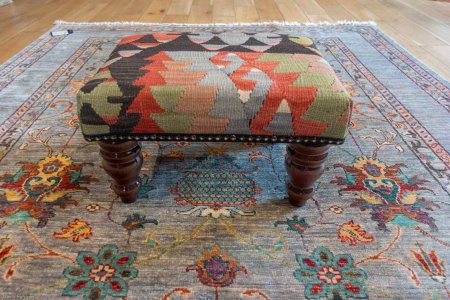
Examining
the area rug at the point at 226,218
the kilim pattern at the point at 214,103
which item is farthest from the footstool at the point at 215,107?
the area rug at the point at 226,218

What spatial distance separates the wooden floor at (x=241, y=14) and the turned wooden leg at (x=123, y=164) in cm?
171

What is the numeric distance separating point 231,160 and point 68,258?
24.2 inches

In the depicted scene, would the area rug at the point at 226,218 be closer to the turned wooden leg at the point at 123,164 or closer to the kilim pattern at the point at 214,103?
the turned wooden leg at the point at 123,164

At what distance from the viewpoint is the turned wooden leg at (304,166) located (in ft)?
3.12

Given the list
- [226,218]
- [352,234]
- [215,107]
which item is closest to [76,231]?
[226,218]

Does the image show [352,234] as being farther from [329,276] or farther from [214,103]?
[214,103]

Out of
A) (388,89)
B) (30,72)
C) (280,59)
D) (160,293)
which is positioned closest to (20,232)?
(160,293)

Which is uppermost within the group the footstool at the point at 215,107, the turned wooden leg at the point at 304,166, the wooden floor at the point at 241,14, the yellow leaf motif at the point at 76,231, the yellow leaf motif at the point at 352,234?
the footstool at the point at 215,107

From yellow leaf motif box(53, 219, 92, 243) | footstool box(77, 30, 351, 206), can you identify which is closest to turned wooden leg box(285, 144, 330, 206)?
footstool box(77, 30, 351, 206)

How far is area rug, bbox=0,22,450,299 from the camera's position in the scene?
859mm

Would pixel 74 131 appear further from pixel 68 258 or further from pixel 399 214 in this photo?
pixel 399 214

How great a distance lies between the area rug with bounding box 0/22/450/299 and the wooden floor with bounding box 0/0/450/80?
1.05 m

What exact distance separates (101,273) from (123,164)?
0.29 metres

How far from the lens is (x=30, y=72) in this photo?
1.92 m
